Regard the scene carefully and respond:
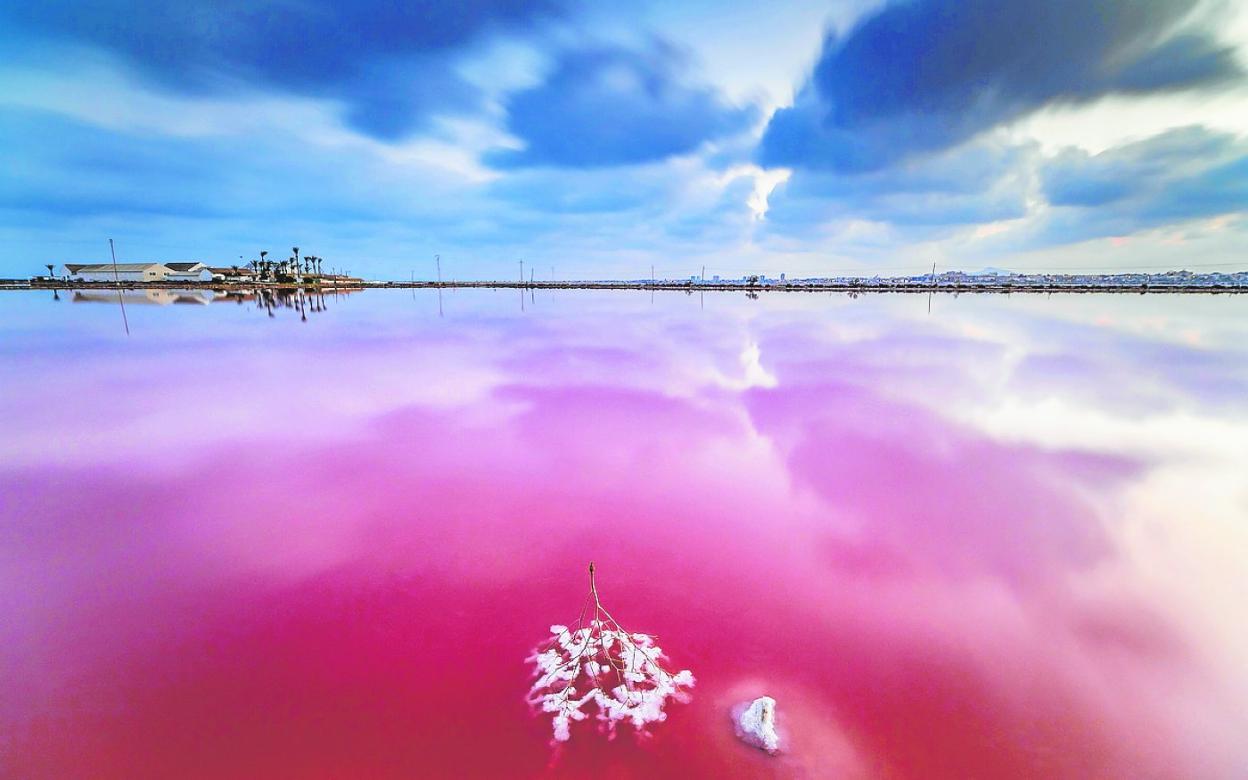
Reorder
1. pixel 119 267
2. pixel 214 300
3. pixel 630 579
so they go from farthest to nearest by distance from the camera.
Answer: pixel 119 267 < pixel 214 300 < pixel 630 579

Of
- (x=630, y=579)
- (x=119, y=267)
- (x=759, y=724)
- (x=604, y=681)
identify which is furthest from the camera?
(x=119, y=267)

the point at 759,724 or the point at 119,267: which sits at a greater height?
the point at 119,267

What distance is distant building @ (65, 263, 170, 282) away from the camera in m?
103

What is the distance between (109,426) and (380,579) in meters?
11.6

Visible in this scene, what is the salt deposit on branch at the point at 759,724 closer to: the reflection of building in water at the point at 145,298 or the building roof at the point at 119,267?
the reflection of building in water at the point at 145,298

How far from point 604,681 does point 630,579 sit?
1.77 meters

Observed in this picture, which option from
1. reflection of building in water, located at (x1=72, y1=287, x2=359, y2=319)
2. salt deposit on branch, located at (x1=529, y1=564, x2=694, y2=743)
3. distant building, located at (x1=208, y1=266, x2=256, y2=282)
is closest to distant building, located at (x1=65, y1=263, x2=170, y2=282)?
distant building, located at (x1=208, y1=266, x2=256, y2=282)

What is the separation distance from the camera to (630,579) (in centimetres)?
654

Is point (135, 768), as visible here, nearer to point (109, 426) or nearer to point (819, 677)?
point (819, 677)

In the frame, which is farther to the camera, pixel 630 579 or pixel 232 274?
pixel 232 274

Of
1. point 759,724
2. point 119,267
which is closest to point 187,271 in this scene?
point 119,267

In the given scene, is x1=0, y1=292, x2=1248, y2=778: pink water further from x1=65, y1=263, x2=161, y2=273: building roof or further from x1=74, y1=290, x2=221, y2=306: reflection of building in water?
x1=65, y1=263, x2=161, y2=273: building roof

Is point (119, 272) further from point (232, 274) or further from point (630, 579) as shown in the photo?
point (630, 579)

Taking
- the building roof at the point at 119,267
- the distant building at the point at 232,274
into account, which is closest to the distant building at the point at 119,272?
the building roof at the point at 119,267
